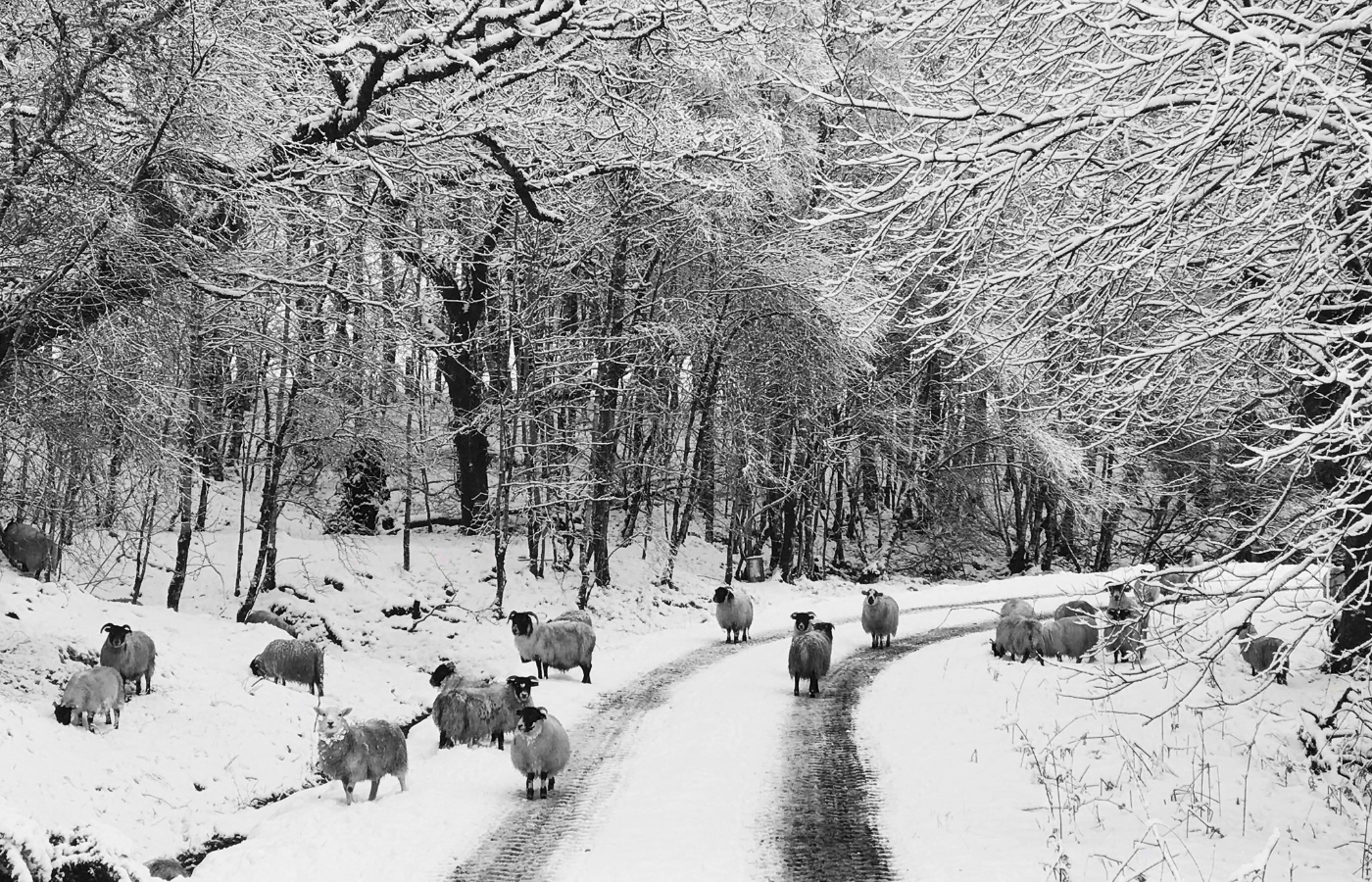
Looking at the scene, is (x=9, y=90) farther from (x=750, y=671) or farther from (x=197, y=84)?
(x=750, y=671)

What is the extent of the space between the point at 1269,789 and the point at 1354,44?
21.3ft

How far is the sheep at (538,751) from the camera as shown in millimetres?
8930

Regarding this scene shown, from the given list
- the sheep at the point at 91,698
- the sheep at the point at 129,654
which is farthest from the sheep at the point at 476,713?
the sheep at the point at 129,654

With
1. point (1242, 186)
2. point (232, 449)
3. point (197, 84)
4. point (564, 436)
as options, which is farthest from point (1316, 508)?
point (232, 449)

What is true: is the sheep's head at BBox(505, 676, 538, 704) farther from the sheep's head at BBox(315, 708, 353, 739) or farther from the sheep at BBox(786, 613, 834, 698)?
the sheep at BBox(786, 613, 834, 698)

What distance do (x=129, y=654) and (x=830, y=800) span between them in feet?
28.2

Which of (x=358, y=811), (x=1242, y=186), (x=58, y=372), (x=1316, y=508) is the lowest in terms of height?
(x=358, y=811)

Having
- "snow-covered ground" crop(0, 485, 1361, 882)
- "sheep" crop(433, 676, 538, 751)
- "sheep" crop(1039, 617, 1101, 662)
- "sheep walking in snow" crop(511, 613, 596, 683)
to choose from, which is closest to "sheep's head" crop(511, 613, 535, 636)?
"sheep walking in snow" crop(511, 613, 596, 683)

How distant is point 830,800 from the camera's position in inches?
344

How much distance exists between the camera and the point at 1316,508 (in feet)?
19.0

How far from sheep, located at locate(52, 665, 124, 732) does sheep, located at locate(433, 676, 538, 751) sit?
11.8ft

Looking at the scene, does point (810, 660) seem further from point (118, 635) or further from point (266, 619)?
point (266, 619)

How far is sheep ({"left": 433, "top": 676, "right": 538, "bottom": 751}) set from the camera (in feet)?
35.1

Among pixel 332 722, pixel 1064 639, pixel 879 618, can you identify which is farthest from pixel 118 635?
pixel 1064 639
